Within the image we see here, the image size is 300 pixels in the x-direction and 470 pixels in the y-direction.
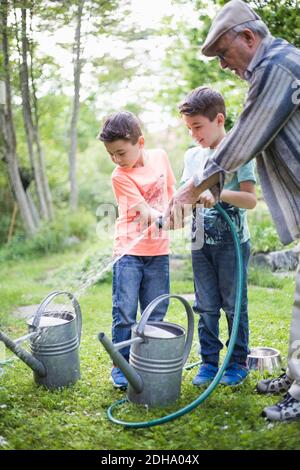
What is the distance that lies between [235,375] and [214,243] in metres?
0.72

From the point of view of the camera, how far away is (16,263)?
831 cm

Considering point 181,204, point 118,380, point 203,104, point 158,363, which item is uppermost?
point 203,104

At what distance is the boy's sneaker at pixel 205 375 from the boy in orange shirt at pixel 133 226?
0.36 m

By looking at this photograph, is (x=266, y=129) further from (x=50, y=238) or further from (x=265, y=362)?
(x=50, y=238)

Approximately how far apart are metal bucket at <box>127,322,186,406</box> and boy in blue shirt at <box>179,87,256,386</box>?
0.33 m

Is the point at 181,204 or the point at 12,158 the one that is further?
the point at 12,158

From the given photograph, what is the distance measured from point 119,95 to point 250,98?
26.7 ft

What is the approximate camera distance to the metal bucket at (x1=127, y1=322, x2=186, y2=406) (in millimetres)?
2455

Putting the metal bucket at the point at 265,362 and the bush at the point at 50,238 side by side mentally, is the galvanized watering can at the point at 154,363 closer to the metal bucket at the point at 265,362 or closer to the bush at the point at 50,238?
the metal bucket at the point at 265,362

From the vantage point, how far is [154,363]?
247cm

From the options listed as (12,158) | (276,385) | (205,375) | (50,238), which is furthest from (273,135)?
(50,238)

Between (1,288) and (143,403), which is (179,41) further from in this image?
(143,403)

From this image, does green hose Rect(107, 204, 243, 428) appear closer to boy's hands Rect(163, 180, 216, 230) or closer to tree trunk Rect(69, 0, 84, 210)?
boy's hands Rect(163, 180, 216, 230)

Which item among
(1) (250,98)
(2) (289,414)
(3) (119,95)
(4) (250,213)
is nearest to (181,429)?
(2) (289,414)
